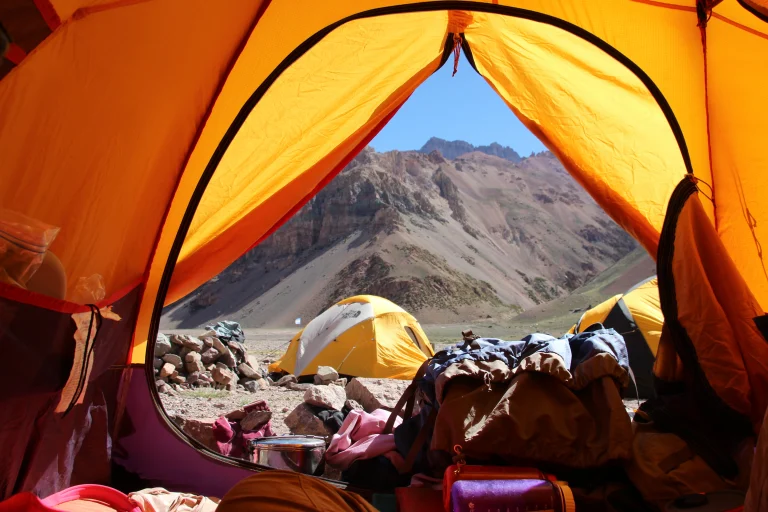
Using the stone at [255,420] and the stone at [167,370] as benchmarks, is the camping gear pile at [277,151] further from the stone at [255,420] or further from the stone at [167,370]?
the stone at [167,370]

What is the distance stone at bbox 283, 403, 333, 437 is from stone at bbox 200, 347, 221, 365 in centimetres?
452

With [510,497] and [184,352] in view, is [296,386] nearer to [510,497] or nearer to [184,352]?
[184,352]

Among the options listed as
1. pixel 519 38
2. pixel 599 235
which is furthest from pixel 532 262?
pixel 519 38

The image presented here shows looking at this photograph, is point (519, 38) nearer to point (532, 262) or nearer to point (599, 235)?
point (532, 262)

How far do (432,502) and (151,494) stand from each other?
4.43 feet

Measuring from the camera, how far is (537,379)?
8.65 ft

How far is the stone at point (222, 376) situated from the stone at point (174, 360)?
18.1 inches

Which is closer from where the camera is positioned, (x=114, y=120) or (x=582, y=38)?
(x=114, y=120)

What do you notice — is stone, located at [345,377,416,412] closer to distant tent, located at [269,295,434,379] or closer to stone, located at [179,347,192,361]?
distant tent, located at [269,295,434,379]

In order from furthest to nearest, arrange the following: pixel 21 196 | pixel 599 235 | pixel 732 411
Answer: pixel 599 235 → pixel 732 411 → pixel 21 196

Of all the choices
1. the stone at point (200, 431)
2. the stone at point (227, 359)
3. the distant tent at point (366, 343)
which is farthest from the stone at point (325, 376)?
the stone at point (200, 431)

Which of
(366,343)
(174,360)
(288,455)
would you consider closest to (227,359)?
(174,360)

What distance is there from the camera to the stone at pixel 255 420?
397cm

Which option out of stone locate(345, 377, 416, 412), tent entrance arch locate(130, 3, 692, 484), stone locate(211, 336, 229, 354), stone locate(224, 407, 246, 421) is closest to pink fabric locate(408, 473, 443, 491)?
tent entrance arch locate(130, 3, 692, 484)
